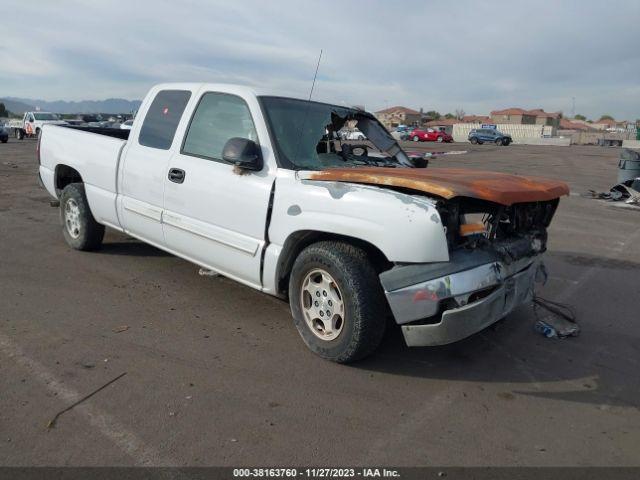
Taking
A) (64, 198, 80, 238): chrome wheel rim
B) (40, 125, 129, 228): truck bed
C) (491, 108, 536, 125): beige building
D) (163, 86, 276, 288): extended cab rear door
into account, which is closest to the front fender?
(163, 86, 276, 288): extended cab rear door

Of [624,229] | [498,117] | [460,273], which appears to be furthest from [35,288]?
[498,117]

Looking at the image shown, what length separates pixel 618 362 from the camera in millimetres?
3887

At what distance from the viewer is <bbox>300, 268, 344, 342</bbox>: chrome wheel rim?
3.58m

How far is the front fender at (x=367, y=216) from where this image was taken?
3.13 metres

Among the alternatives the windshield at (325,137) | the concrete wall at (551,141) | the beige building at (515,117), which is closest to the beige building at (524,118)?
the beige building at (515,117)

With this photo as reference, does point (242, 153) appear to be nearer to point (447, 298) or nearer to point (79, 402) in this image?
point (447, 298)

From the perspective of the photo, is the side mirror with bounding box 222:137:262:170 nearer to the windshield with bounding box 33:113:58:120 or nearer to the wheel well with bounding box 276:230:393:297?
the wheel well with bounding box 276:230:393:297

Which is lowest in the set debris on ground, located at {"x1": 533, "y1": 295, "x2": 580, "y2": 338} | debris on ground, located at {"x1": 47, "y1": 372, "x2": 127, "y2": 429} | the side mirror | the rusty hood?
debris on ground, located at {"x1": 47, "y1": 372, "x2": 127, "y2": 429}

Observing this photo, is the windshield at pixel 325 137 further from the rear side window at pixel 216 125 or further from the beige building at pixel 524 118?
the beige building at pixel 524 118

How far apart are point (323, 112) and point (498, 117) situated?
115 metres

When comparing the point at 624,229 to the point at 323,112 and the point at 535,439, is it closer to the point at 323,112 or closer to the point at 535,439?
the point at 323,112

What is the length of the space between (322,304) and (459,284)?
3.25 ft

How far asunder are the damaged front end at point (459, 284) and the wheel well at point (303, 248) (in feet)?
1.09

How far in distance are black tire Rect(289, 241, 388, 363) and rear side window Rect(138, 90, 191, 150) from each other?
1990mm
